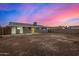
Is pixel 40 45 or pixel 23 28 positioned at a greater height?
pixel 23 28

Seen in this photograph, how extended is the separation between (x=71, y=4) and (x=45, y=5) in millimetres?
397

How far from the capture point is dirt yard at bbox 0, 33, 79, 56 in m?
2.62

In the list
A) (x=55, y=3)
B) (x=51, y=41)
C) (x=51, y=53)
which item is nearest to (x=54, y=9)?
(x=55, y=3)

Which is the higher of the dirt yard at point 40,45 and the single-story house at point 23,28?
the single-story house at point 23,28

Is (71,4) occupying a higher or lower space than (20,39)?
higher

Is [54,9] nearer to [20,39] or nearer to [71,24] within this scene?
[71,24]

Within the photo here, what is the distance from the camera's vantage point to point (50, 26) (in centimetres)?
277

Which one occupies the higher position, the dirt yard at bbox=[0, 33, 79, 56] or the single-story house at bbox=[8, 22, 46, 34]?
the single-story house at bbox=[8, 22, 46, 34]

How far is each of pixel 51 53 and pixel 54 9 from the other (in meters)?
0.67

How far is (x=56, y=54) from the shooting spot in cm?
262

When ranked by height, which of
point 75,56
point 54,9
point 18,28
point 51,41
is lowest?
point 75,56

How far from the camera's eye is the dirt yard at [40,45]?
262 cm

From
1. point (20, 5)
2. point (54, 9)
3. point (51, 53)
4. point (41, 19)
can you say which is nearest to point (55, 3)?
point (54, 9)

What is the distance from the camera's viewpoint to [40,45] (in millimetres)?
2658
